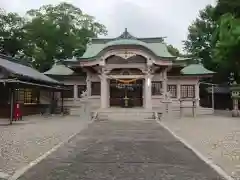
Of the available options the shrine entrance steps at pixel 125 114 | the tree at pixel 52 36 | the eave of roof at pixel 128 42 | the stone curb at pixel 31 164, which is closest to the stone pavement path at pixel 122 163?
the stone curb at pixel 31 164

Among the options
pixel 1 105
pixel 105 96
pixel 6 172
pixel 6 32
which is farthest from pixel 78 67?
pixel 6 172

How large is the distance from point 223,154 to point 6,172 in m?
5.78

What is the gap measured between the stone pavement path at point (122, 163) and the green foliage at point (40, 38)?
3502 cm

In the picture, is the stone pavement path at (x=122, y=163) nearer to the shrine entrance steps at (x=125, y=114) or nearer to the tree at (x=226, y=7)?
the shrine entrance steps at (x=125, y=114)

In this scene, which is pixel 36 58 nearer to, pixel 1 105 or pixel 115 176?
pixel 1 105

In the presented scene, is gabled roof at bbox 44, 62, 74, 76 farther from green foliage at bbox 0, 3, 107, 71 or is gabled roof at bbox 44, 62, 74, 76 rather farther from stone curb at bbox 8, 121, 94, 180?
stone curb at bbox 8, 121, 94, 180

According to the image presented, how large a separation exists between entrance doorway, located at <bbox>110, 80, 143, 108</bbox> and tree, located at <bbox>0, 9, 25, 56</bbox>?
1817cm

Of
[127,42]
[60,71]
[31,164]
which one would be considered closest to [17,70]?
[127,42]

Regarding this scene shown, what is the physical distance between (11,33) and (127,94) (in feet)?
69.6

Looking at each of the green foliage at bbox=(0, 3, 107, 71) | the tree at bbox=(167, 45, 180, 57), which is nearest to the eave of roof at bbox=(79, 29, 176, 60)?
the green foliage at bbox=(0, 3, 107, 71)

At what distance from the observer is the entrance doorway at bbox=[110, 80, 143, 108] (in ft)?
110

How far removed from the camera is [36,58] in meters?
44.1

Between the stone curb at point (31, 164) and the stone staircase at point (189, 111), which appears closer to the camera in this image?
the stone curb at point (31, 164)

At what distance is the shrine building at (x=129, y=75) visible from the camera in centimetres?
2972
